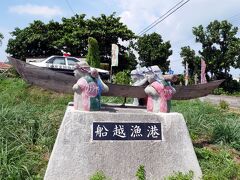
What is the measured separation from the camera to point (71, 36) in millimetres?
29359

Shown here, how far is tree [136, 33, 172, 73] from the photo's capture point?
35.2 m

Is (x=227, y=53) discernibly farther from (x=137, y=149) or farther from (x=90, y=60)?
(x=137, y=149)

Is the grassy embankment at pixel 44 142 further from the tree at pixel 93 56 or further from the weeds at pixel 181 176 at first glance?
the tree at pixel 93 56

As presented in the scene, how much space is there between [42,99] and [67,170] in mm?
6282

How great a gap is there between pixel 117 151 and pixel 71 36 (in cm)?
2571

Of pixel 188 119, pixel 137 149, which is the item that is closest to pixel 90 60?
pixel 188 119

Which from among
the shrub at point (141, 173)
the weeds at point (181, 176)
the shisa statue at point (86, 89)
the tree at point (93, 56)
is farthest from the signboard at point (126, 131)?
the tree at point (93, 56)

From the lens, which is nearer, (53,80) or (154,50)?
(53,80)

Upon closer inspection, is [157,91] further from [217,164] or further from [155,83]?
[217,164]

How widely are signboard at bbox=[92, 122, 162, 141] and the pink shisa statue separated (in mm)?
290

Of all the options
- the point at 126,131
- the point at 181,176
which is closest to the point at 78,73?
the point at 126,131

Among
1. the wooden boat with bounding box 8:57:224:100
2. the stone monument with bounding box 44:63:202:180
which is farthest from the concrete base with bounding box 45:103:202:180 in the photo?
the wooden boat with bounding box 8:57:224:100

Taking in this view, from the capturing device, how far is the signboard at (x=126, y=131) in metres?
4.36

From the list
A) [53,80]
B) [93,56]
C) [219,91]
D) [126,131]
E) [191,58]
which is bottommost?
[126,131]
